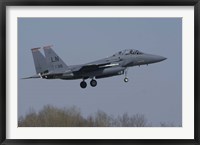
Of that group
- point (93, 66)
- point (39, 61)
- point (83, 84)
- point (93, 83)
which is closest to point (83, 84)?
point (83, 84)

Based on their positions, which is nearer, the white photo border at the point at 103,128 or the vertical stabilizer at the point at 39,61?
the white photo border at the point at 103,128

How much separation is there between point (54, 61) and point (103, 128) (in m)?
1.00

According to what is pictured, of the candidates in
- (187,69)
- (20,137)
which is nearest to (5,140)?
(20,137)

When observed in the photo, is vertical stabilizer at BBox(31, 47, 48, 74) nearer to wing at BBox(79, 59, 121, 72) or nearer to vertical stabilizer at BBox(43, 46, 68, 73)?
vertical stabilizer at BBox(43, 46, 68, 73)

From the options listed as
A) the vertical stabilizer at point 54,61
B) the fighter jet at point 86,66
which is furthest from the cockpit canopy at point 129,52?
the vertical stabilizer at point 54,61

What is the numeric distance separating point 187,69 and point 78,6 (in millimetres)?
1488

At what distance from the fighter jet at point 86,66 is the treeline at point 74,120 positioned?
40 cm

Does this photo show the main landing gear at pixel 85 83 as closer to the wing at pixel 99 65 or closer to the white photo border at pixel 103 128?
the wing at pixel 99 65

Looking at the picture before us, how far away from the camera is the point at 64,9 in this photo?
7406 mm

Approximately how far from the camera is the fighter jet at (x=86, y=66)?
7.49 m

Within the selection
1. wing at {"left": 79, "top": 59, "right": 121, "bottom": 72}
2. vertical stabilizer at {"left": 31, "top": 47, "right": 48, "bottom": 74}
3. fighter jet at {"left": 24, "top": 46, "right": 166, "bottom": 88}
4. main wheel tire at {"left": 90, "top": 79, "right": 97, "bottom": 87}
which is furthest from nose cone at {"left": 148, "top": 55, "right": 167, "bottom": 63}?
vertical stabilizer at {"left": 31, "top": 47, "right": 48, "bottom": 74}

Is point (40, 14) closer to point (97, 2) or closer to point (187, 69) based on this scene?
point (97, 2)

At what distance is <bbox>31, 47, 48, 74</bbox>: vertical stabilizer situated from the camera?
7.49 m

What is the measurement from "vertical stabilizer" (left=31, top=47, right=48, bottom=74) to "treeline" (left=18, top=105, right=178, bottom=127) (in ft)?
1.57
